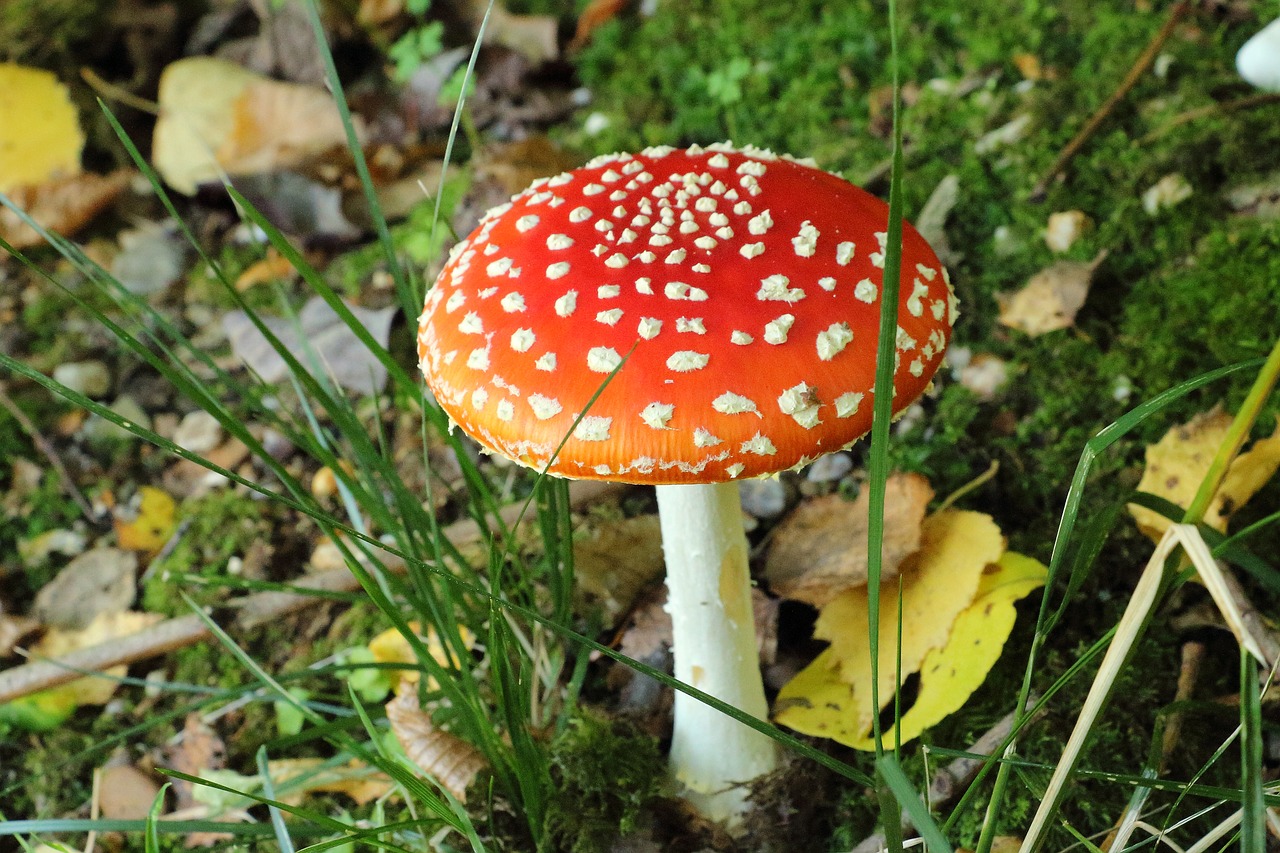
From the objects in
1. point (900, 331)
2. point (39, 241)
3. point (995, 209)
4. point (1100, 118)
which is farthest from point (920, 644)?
point (39, 241)

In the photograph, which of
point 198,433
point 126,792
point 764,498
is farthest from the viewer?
point 198,433

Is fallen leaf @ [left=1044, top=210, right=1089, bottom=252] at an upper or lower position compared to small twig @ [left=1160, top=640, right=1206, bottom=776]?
upper

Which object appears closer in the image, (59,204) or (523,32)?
(59,204)

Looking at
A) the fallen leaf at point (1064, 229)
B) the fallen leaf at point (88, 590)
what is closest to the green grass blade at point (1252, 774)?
the fallen leaf at point (1064, 229)

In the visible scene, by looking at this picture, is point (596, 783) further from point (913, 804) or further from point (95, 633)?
point (95, 633)

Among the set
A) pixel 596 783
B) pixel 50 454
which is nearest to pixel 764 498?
pixel 596 783

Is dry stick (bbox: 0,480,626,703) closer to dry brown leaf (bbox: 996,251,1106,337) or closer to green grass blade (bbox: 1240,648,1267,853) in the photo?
dry brown leaf (bbox: 996,251,1106,337)

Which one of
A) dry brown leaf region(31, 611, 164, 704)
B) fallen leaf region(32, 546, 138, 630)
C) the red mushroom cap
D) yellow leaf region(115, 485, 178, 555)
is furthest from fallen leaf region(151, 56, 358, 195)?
the red mushroom cap

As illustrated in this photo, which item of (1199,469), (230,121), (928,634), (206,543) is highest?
(230,121)
